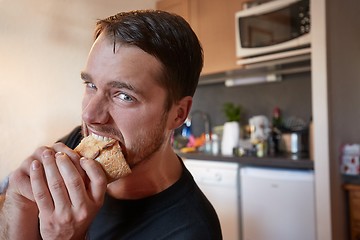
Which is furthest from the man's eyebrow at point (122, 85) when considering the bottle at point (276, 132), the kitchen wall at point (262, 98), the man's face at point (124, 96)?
the kitchen wall at point (262, 98)

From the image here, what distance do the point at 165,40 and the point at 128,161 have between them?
0.86 ft

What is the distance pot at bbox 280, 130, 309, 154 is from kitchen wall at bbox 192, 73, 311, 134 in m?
0.18

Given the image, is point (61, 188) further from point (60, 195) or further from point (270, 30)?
point (270, 30)

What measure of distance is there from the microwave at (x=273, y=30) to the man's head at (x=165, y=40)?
1298mm

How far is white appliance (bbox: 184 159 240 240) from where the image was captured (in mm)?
2043

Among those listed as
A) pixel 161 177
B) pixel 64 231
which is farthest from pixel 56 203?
pixel 161 177

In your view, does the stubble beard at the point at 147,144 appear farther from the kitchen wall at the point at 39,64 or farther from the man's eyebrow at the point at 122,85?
the kitchen wall at the point at 39,64

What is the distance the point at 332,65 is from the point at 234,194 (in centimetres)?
96

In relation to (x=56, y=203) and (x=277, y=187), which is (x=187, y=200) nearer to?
(x=56, y=203)

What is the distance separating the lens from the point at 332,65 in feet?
5.65

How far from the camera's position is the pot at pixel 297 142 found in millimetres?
2139

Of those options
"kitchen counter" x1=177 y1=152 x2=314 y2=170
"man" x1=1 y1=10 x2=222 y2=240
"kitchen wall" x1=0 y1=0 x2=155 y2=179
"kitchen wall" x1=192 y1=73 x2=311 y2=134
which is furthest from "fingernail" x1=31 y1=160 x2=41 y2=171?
"kitchen wall" x1=192 y1=73 x2=311 y2=134

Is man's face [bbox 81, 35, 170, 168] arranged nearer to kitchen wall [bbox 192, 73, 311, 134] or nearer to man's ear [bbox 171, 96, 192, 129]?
man's ear [bbox 171, 96, 192, 129]

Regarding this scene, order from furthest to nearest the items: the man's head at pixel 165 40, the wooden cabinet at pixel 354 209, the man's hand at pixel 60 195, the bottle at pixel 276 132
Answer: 1. the bottle at pixel 276 132
2. the wooden cabinet at pixel 354 209
3. the man's head at pixel 165 40
4. the man's hand at pixel 60 195
